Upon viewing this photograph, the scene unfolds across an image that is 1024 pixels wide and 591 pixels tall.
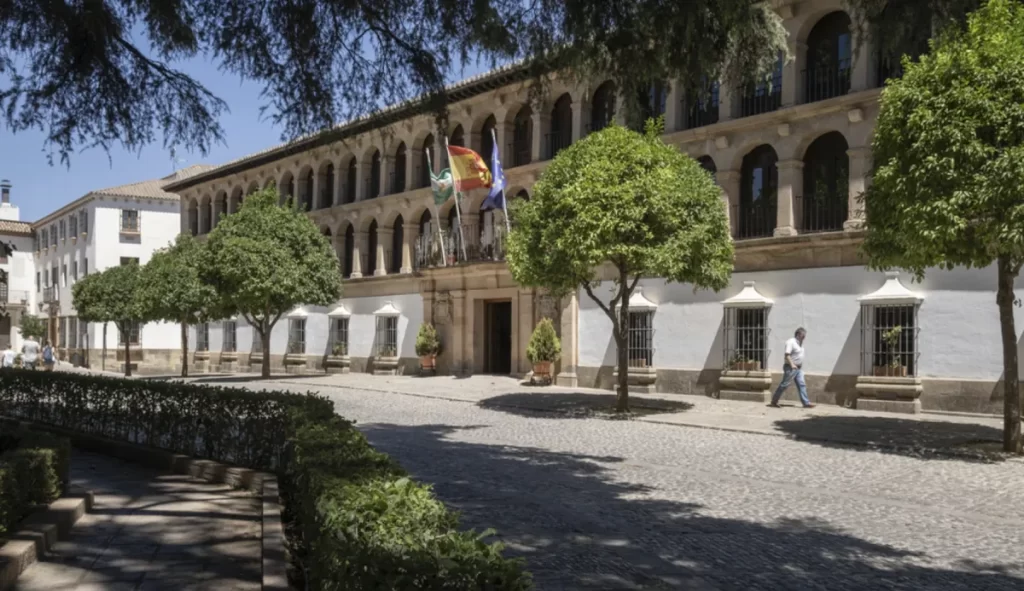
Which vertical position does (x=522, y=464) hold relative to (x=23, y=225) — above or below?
below

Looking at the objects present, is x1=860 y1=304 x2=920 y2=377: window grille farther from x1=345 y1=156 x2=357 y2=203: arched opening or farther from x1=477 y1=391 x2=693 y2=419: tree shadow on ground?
x1=345 y1=156 x2=357 y2=203: arched opening

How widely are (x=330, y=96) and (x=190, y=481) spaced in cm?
429

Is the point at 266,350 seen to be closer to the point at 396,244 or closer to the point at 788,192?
the point at 396,244

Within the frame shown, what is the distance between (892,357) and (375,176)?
882 inches

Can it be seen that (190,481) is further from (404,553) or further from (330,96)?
(404,553)

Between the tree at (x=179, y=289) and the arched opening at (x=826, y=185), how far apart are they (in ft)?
61.7

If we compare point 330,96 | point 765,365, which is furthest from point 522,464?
point 765,365

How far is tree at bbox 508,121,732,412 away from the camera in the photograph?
1822cm

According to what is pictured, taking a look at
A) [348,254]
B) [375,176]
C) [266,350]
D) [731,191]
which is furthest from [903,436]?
[348,254]

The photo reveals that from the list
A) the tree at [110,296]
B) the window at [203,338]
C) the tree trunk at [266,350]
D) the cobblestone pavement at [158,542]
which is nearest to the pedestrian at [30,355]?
the tree trunk at [266,350]

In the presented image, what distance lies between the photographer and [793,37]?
71.2 feet

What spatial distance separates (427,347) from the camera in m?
32.0

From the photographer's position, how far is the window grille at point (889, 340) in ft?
63.9

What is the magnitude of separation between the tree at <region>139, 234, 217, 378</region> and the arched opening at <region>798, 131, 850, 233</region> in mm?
18798
